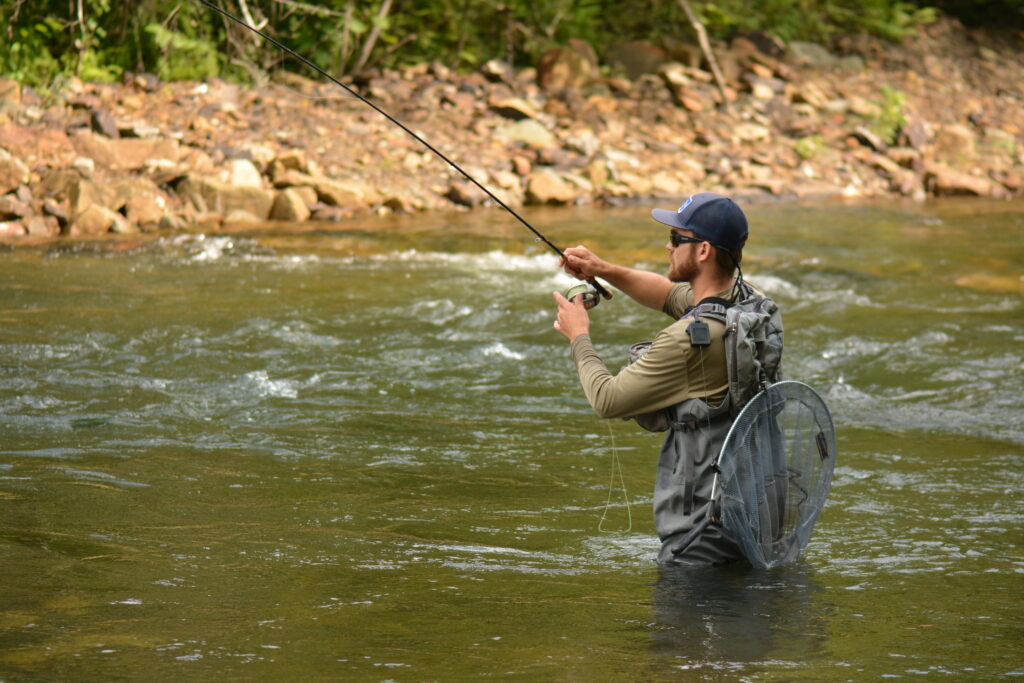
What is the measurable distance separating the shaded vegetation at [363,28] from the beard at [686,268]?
1124 cm

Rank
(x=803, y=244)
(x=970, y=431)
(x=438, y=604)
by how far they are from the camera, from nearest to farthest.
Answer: (x=438, y=604)
(x=970, y=431)
(x=803, y=244)

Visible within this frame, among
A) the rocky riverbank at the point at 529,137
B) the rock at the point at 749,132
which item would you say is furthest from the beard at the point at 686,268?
the rock at the point at 749,132

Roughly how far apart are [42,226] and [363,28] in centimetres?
692

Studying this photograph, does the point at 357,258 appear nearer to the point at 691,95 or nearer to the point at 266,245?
the point at 266,245

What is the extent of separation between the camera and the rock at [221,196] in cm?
1471

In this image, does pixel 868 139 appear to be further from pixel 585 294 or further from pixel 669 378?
pixel 669 378

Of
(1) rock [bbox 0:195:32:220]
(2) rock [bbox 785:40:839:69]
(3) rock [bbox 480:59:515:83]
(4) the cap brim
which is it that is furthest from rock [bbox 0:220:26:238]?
(2) rock [bbox 785:40:839:69]

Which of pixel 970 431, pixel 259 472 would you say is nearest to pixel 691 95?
pixel 970 431

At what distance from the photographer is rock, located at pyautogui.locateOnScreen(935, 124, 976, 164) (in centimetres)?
2119

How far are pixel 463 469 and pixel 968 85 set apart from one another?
20767 mm

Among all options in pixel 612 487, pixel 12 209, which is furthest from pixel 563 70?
pixel 612 487

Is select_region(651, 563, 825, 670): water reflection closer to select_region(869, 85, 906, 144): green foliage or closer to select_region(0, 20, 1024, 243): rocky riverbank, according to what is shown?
select_region(0, 20, 1024, 243): rocky riverbank

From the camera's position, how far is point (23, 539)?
14.3 ft

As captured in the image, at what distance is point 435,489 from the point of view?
5465 millimetres
